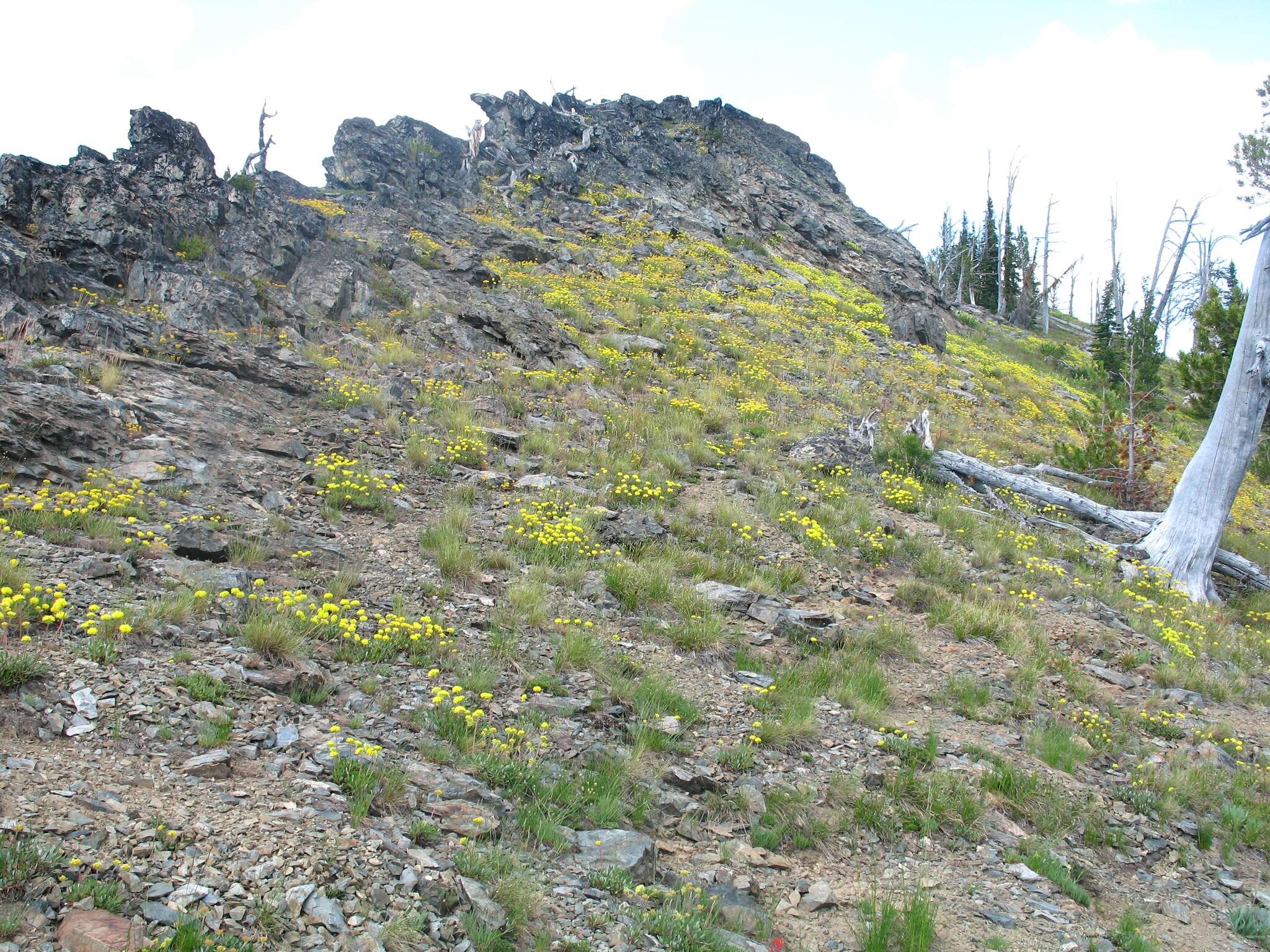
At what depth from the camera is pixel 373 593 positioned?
20.2 feet

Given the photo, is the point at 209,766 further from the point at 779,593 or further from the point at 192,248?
the point at 192,248

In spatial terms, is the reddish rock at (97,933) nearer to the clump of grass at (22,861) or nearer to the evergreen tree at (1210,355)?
the clump of grass at (22,861)

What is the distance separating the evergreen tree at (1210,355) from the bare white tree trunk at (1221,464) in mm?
5838

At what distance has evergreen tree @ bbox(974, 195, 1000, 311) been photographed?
43562mm

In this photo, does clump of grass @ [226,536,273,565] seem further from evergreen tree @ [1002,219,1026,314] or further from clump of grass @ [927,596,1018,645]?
evergreen tree @ [1002,219,1026,314]

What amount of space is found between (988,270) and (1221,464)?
3733 centimetres

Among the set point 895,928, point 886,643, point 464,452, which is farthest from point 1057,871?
point 464,452

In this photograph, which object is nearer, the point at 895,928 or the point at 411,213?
the point at 895,928

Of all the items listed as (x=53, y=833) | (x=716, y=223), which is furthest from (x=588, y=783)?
(x=716, y=223)

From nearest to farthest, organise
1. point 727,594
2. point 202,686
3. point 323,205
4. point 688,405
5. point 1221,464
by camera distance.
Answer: point 202,686 < point 727,594 < point 1221,464 < point 688,405 < point 323,205

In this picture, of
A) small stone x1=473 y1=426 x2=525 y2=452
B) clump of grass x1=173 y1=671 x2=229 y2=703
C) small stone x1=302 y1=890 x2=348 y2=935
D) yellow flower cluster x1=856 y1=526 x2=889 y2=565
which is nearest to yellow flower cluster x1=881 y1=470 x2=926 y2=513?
yellow flower cluster x1=856 y1=526 x2=889 y2=565

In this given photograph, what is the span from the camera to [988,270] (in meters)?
44.1

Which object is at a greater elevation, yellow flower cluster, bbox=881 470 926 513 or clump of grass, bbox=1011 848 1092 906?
yellow flower cluster, bbox=881 470 926 513

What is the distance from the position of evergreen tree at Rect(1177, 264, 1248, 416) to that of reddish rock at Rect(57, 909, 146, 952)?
2010cm
